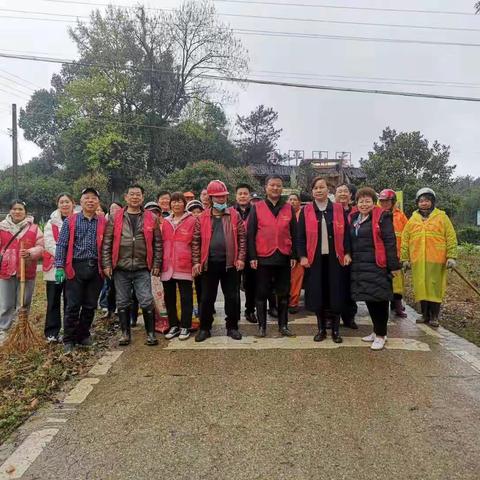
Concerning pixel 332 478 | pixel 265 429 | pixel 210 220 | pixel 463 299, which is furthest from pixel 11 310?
pixel 463 299

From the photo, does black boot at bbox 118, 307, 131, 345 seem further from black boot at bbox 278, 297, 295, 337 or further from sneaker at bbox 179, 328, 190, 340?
black boot at bbox 278, 297, 295, 337

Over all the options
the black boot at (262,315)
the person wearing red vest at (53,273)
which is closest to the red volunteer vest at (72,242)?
the person wearing red vest at (53,273)

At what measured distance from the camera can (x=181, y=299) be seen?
5387mm

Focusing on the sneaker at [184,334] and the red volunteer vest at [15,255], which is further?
the red volunteer vest at [15,255]

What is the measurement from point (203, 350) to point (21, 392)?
5.90ft

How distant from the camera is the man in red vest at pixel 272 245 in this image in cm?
526

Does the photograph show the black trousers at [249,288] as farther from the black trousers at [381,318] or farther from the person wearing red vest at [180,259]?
the black trousers at [381,318]

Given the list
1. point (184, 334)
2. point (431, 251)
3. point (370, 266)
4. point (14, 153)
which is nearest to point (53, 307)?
point (184, 334)

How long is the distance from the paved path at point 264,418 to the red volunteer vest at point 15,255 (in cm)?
174

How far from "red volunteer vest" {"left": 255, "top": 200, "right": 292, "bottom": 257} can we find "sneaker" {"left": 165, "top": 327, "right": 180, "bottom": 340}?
1387 mm

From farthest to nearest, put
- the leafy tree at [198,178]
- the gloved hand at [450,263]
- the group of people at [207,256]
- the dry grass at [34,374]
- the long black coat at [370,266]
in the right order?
the leafy tree at [198,178]
the gloved hand at [450,263]
the group of people at [207,256]
the long black coat at [370,266]
the dry grass at [34,374]

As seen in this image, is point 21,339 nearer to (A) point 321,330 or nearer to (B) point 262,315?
(B) point 262,315

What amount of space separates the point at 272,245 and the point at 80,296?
222cm

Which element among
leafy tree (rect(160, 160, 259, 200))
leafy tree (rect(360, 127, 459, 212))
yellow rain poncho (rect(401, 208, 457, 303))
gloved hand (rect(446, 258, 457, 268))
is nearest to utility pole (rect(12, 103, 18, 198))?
leafy tree (rect(160, 160, 259, 200))
